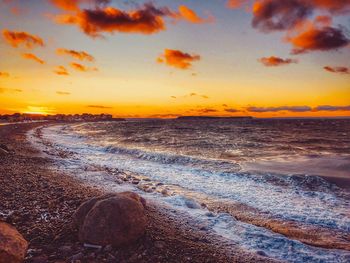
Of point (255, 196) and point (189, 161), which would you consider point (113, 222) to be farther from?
point (189, 161)

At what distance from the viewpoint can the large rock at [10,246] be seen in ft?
11.7

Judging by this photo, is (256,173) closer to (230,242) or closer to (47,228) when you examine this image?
(230,242)

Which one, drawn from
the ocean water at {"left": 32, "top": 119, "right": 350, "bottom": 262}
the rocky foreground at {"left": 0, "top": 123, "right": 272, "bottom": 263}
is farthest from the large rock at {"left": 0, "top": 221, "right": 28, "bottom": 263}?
the ocean water at {"left": 32, "top": 119, "right": 350, "bottom": 262}

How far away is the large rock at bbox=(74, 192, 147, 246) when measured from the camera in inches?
179

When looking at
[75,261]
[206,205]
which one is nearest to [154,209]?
[206,205]

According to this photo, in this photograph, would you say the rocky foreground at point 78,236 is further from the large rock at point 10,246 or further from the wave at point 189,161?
the wave at point 189,161

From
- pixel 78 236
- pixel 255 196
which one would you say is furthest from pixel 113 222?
pixel 255 196

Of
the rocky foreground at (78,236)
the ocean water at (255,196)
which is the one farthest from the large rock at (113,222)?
the ocean water at (255,196)

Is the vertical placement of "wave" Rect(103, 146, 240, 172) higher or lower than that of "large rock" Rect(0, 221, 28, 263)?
lower

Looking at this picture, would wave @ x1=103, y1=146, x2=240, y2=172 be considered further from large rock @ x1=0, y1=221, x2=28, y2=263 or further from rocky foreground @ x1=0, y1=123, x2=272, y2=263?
large rock @ x1=0, y1=221, x2=28, y2=263

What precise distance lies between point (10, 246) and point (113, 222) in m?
1.52

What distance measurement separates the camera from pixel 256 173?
12320 mm

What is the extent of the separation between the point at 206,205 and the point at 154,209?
176 centimetres

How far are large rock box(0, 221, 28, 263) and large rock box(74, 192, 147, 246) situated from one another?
0.99m
